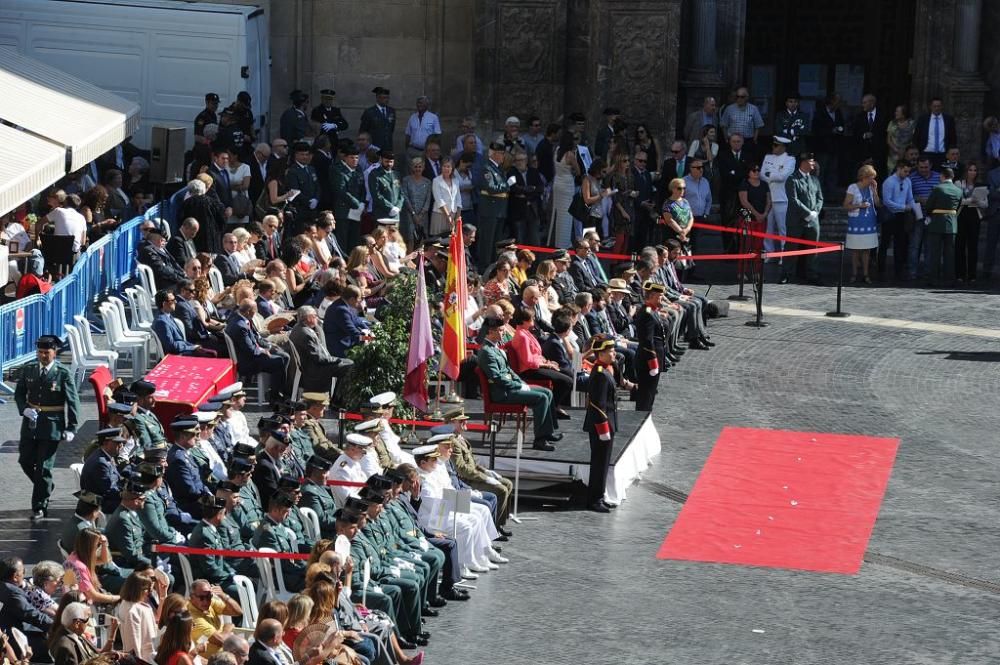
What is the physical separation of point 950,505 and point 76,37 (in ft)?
51.0

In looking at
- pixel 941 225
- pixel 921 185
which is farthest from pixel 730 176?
pixel 941 225

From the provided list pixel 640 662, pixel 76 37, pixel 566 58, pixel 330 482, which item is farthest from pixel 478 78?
pixel 640 662

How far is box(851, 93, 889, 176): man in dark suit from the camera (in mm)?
30281

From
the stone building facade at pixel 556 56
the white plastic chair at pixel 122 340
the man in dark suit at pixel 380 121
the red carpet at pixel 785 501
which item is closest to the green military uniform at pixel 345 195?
the man in dark suit at pixel 380 121

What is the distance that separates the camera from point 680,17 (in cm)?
3058

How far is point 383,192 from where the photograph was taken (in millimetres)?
25672

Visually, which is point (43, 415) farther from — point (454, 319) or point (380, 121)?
point (380, 121)

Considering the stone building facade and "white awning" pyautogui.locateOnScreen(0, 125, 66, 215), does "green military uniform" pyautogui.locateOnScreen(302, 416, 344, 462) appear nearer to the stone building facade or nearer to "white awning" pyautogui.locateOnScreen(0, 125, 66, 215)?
"white awning" pyautogui.locateOnScreen(0, 125, 66, 215)

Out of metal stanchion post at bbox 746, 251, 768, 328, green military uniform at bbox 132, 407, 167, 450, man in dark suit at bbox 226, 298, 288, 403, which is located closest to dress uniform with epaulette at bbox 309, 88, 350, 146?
metal stanchion post at bbox 746, 251, 768, 328

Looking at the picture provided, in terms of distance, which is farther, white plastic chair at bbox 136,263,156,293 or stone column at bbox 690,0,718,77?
stone column at bbox 690,0,718,77

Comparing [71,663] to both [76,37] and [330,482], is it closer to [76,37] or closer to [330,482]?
[330,482]

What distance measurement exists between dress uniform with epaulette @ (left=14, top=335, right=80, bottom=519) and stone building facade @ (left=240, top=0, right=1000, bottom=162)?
15438 millimetres

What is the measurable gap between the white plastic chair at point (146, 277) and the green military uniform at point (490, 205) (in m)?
6.23

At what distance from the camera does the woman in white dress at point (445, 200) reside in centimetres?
2591
